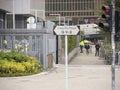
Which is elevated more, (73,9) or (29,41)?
(73,9)

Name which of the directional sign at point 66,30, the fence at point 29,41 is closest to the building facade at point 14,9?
the fence at point 29,41

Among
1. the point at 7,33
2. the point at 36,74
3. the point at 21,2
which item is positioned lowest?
the point at 36,74

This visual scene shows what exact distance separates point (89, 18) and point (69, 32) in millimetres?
121709

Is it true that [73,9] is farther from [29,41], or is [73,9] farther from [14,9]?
[29,41]

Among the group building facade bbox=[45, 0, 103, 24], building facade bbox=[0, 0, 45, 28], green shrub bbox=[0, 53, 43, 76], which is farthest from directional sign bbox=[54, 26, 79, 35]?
building facade bbox=[45, 0, 103, 24]

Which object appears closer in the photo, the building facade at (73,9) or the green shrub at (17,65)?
the green shrub at (17,65)

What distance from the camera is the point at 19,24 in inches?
2511

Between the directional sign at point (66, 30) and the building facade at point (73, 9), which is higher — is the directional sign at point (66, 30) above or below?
below

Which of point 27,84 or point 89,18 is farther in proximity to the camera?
point 89,18

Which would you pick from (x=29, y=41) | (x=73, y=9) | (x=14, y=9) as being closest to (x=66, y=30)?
(x=29, y=41)

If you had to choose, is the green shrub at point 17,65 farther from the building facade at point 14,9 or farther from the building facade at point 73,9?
the building facade at point 73,9

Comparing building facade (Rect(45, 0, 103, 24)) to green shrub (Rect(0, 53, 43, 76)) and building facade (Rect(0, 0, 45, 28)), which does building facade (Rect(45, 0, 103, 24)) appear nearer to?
building facade (Rect(0, 0, 45, 28))

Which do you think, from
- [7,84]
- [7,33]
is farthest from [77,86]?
[7,33]

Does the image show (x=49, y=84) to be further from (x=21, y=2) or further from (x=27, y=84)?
(x=21, y=2)
